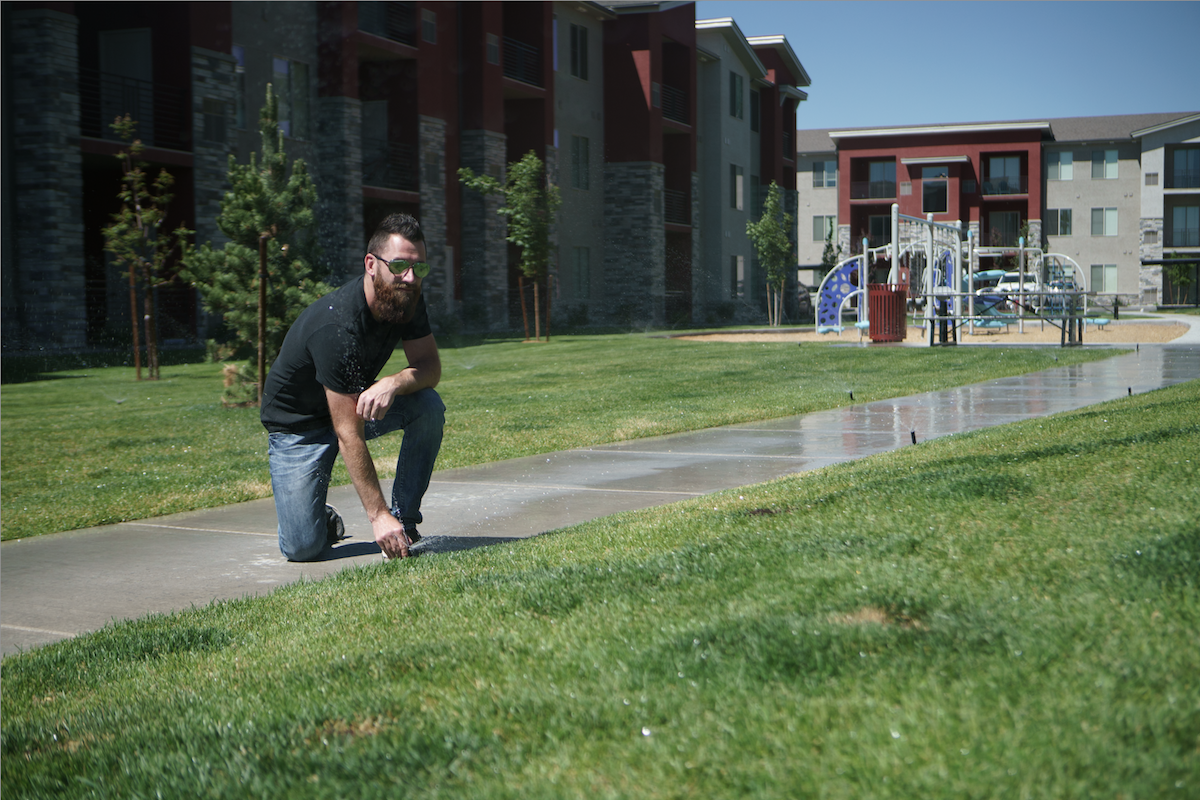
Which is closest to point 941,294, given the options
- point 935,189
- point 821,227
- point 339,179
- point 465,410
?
point 465,410

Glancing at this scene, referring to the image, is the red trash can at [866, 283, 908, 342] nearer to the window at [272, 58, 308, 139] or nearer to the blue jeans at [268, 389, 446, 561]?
the window at [272, 58, 308, 139]

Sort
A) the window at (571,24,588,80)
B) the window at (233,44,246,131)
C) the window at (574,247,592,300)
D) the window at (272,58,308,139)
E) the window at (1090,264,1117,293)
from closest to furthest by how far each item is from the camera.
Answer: the window at (233,44,246,131), the window at (272,58,308,139), the window at (571,24,588,80), the window at (574,247,592,300), the window at (1090,264,1117,293)

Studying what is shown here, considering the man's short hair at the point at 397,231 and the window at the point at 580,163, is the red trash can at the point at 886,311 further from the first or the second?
the man's short hair at the point at 397,231

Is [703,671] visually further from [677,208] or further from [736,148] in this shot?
[736,148]

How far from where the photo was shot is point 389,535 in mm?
4895

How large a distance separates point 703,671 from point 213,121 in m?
24.0

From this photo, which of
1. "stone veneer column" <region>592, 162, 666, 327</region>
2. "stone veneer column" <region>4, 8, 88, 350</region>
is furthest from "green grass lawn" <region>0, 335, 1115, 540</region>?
"stone veneer column" <region>592, 162, 666, 327</region>

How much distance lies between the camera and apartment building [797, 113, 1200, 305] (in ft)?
205

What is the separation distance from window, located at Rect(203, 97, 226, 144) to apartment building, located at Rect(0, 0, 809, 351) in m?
0.06

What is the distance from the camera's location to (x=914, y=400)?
468 inches

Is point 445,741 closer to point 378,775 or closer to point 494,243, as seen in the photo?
point 378,775

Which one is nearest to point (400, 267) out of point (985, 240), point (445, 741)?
point (445, 741)

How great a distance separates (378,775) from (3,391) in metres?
16.5

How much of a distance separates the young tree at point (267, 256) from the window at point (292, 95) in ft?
42.3
